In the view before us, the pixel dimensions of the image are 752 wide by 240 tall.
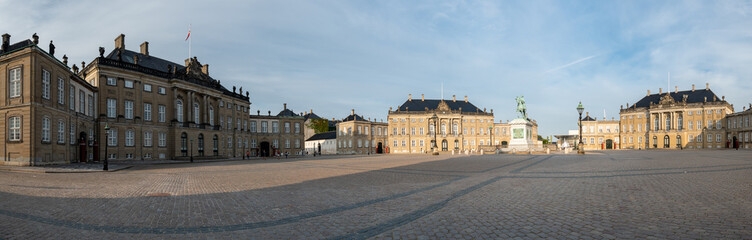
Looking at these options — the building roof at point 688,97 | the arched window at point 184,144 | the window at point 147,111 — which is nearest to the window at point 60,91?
the window at point 147,111

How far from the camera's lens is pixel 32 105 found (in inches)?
891

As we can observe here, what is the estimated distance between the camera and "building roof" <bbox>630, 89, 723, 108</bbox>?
262 ft

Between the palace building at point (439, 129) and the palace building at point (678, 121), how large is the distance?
36.1 m

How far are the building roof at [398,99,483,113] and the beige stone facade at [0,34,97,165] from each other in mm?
67254

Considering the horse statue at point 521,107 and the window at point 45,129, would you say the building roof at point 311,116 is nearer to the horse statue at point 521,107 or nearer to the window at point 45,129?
the horse statue at point 521,107

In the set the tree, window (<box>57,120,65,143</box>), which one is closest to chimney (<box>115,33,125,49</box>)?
window (<box>57,120,65,143</box>)

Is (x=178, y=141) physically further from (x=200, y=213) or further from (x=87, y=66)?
(x=200, y=213)

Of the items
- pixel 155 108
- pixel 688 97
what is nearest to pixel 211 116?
pixel 155 108

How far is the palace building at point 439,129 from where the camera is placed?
84.3 m

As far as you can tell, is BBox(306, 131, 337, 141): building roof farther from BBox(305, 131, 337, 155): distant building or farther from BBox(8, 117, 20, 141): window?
BBox(8, 117, 20, 141): window

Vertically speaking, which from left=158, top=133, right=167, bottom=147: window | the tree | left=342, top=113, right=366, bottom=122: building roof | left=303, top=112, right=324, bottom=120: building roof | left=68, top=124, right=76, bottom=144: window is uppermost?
left=303, top=112, right=324, bottom=120: building roof

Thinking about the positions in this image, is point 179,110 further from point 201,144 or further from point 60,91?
point 60,91

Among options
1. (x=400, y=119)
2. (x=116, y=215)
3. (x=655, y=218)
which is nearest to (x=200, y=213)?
(x=116, y=215)

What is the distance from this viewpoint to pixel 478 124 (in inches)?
3383
